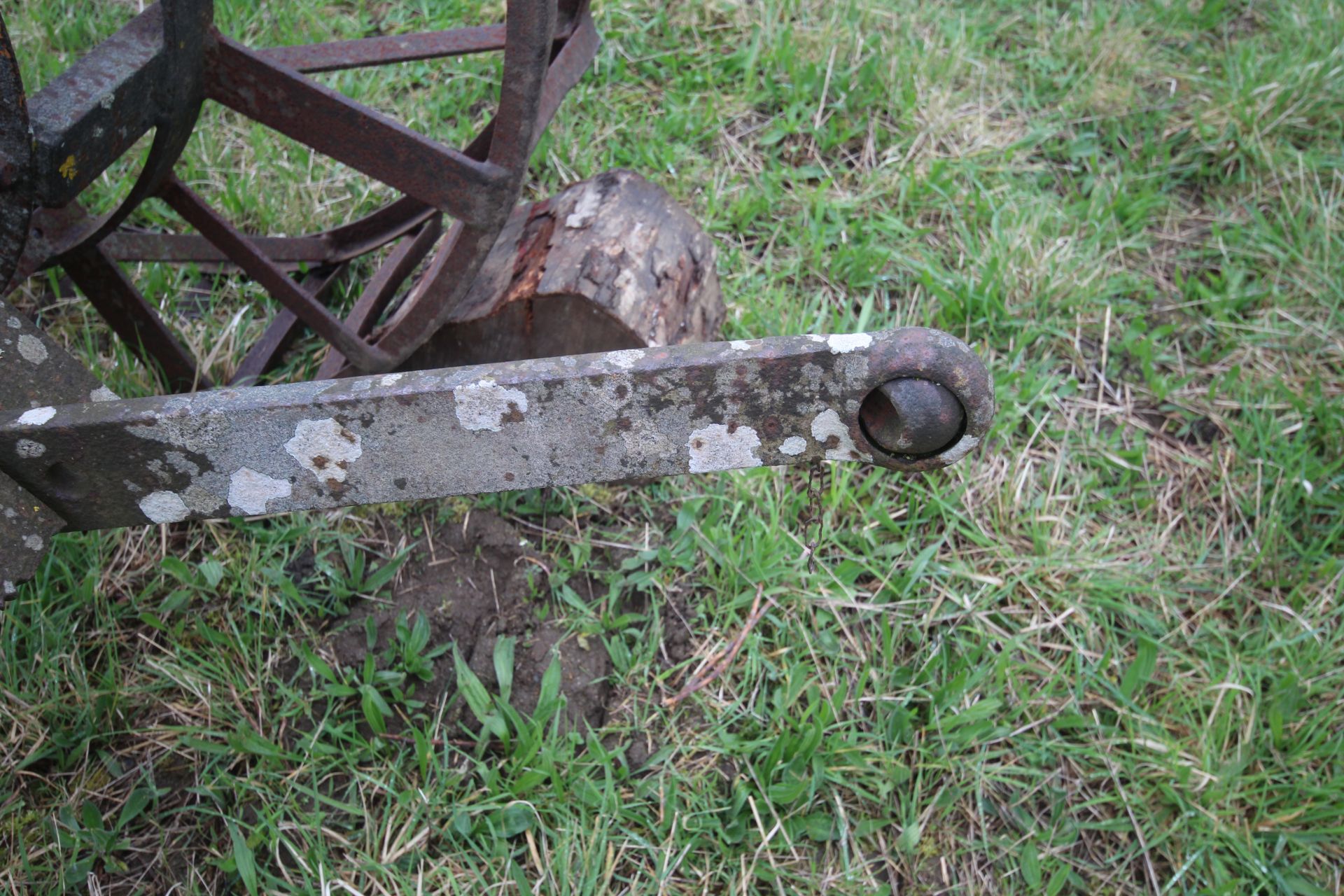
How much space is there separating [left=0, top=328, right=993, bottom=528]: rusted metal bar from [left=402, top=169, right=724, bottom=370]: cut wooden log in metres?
0.89

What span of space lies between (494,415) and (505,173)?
1.05m

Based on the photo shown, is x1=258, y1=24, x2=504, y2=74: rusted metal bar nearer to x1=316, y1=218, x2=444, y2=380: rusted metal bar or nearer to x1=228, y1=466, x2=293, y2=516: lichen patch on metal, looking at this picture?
x1=316, y1=218, x2=444, y2=380: rusted metal bar

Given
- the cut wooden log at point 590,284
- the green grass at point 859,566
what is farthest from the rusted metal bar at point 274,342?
the cut wooden log at point 590,284

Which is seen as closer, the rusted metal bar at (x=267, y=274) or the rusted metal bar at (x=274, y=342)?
the rusted metal bar at (x=267, y=274)

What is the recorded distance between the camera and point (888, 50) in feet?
11.5

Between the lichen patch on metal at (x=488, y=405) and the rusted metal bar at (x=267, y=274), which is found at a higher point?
the lichen patch on metal at (x=488, y=405)

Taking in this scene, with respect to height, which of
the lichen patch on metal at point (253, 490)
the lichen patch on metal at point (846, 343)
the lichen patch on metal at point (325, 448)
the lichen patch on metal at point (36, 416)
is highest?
the lichen patch on metal at point (36, 416)

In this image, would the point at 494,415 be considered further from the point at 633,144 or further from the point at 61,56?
the point at 61,56

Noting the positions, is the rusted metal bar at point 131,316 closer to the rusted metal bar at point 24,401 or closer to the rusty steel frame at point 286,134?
the rusty steel frame at point 286,134

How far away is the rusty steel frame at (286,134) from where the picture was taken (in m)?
1.79

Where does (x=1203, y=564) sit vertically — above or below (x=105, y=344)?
below

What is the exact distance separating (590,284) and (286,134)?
A: 2.47 feet

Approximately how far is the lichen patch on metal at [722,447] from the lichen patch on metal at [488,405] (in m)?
0.24

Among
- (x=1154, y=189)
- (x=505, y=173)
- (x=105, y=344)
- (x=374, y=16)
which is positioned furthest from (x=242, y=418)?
(x=1154, y=189)
